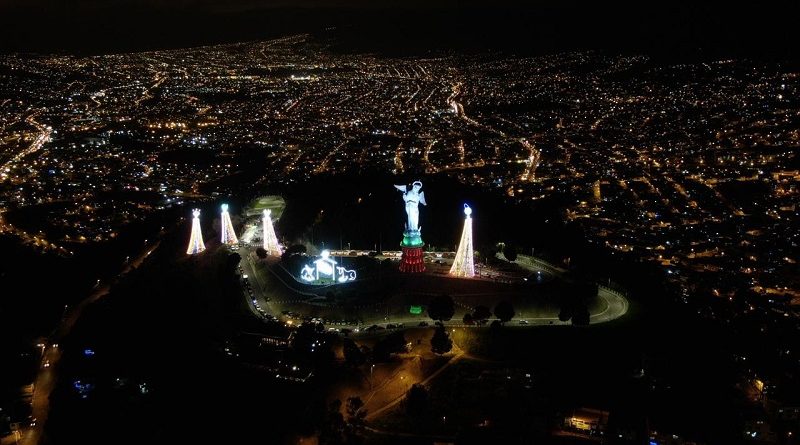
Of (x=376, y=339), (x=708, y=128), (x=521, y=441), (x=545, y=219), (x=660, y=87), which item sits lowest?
(x=521, y=441)

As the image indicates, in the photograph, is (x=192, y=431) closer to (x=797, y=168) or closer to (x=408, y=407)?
(x=408, y=407)

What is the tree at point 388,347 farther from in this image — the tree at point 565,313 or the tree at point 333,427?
the tree at point 565,313

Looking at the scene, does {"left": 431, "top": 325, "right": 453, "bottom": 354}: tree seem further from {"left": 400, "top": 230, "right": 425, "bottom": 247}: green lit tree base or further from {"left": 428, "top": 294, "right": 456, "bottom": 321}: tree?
{"left": 400, "top": 230, "right": 425, "bottom": 247}: green lit tree base

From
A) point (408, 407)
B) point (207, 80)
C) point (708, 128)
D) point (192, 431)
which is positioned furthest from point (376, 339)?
point (207, 80)

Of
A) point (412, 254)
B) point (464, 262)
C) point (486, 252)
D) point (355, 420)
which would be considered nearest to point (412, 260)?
point (412, 254)

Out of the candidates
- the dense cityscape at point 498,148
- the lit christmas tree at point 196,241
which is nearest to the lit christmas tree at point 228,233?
the lit christmas tree at point 196,241

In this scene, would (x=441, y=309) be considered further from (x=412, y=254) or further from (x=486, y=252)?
(x=486, y=252)

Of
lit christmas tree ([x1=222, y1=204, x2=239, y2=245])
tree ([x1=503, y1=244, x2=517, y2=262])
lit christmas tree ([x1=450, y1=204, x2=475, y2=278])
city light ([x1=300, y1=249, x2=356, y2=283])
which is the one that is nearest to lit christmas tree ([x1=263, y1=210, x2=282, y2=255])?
lit christmas tree ([x1=222, y1=204, x2=239, y2=245])
